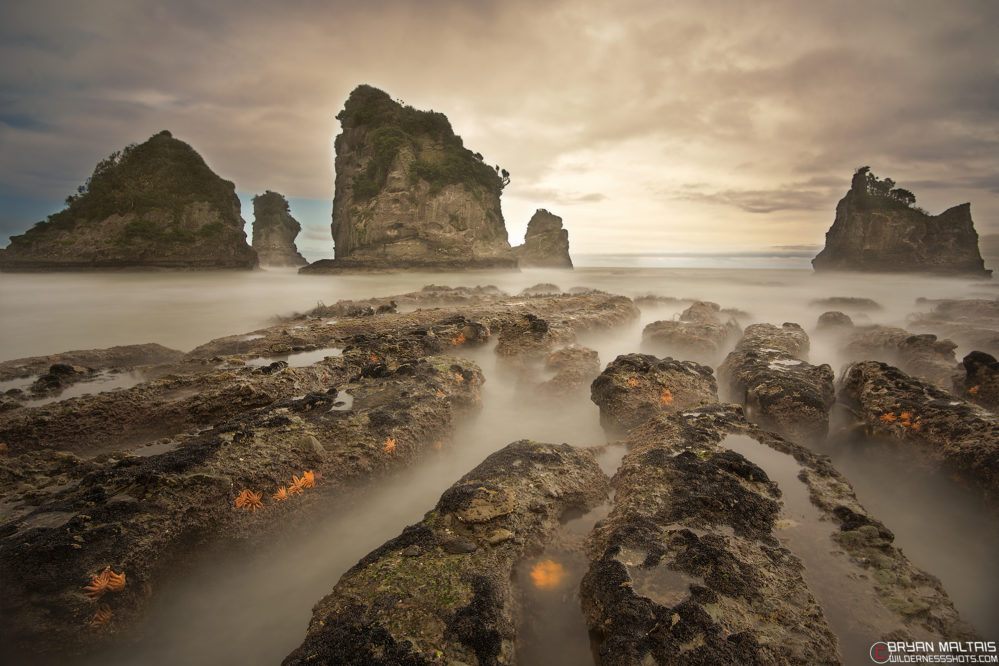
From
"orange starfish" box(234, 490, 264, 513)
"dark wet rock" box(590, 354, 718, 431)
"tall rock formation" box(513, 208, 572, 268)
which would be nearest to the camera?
"orange starfish" box(234, 490, 264, 513)

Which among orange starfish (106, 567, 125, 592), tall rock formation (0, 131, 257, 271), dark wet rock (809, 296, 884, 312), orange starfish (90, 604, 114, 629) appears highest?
tall rock formation (0, 131, 257, 271)

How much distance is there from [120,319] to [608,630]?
17.3 metres

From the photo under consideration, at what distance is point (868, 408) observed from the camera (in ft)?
15.1

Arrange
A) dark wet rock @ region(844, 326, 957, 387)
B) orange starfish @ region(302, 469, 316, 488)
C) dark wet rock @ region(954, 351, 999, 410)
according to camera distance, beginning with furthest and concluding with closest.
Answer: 1. dark wet rock @ region(844, 326, 957, 387)
2. dark wet rock @ region(954, 351, 999, 410)
3. orange starfish @ region(302, 469, 316, 488)

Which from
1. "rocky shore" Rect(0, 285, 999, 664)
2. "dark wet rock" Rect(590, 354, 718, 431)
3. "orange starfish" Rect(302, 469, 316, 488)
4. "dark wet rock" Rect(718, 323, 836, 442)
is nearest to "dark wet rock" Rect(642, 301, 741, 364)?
"dark wet rock" Rect(718, 323, 836, 442)

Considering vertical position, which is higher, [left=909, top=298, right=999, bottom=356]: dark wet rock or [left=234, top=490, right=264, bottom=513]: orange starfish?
[left=909, top=298, right=999, bottom=356]: dark wet rock

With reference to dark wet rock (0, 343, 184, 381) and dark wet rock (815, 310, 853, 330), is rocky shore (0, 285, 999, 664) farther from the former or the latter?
dark wet rock (815, 310, 853, 330)

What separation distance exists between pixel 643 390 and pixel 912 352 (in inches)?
267

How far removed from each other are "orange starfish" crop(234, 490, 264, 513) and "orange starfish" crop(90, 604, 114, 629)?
81 centimetres

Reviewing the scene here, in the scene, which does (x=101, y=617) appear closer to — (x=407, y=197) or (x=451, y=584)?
(x=451, y=584)

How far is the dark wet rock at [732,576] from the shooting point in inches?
72.4

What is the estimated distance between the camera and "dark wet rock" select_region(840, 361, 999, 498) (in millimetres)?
3285

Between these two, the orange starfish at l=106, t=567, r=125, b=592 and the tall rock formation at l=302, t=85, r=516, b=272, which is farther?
the tall rock formation at l=302, t=85, r=516, b=272

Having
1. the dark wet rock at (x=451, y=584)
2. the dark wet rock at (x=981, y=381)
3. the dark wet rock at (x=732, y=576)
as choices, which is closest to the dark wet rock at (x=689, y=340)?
the dark wet rock at (x=981, y=381)
